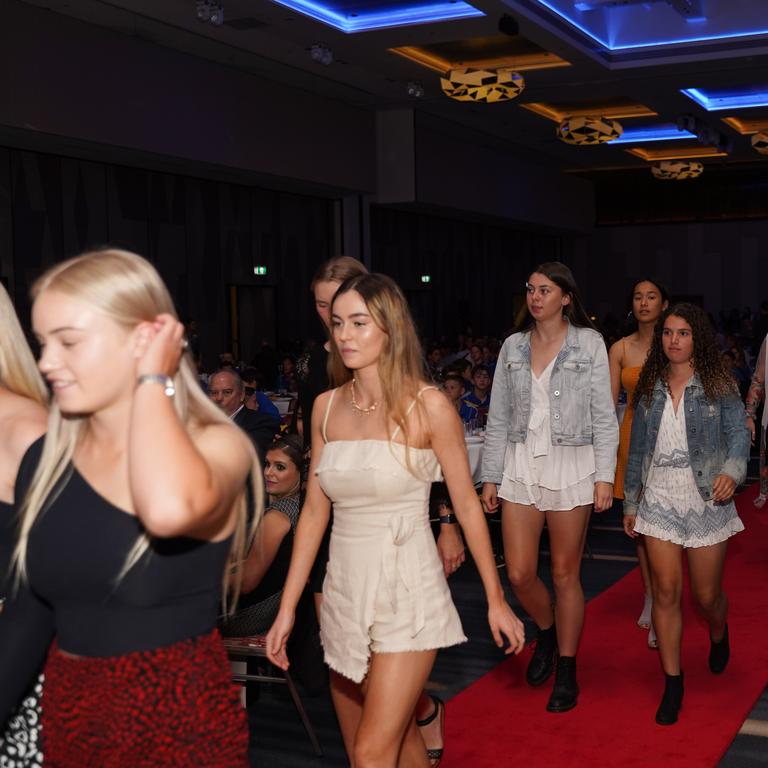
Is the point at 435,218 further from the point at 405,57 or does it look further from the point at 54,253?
the point at 54,253

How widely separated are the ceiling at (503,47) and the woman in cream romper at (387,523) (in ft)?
26.1

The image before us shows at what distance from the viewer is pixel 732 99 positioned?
1595 cm

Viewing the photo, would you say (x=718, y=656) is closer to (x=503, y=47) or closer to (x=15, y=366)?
(x=15, y=366)

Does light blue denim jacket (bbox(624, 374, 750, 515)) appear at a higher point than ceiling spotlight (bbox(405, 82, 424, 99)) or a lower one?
lower

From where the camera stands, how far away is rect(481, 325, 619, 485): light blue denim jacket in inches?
172

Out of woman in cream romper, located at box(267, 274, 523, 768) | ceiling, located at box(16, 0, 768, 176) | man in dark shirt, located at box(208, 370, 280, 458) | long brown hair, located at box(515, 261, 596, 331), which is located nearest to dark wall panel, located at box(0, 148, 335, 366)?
ceiling, located at box(16, 0, 768, 176)

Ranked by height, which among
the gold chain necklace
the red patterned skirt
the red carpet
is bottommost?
the red carpet

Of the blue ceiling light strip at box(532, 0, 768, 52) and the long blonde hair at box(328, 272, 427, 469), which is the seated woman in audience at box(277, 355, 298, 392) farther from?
the long blonde hair at box(328, 272, 427, 469)

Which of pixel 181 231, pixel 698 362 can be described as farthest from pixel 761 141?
pixel 698 362

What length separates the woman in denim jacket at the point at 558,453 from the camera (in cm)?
435

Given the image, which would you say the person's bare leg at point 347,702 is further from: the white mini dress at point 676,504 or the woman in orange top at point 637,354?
the woman in orange top at point 637,354

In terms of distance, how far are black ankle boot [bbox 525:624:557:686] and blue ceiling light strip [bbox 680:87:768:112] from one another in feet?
40.4

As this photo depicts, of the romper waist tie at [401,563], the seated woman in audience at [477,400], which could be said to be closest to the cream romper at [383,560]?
the romper waist tie at [401,563]

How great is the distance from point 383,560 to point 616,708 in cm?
200
